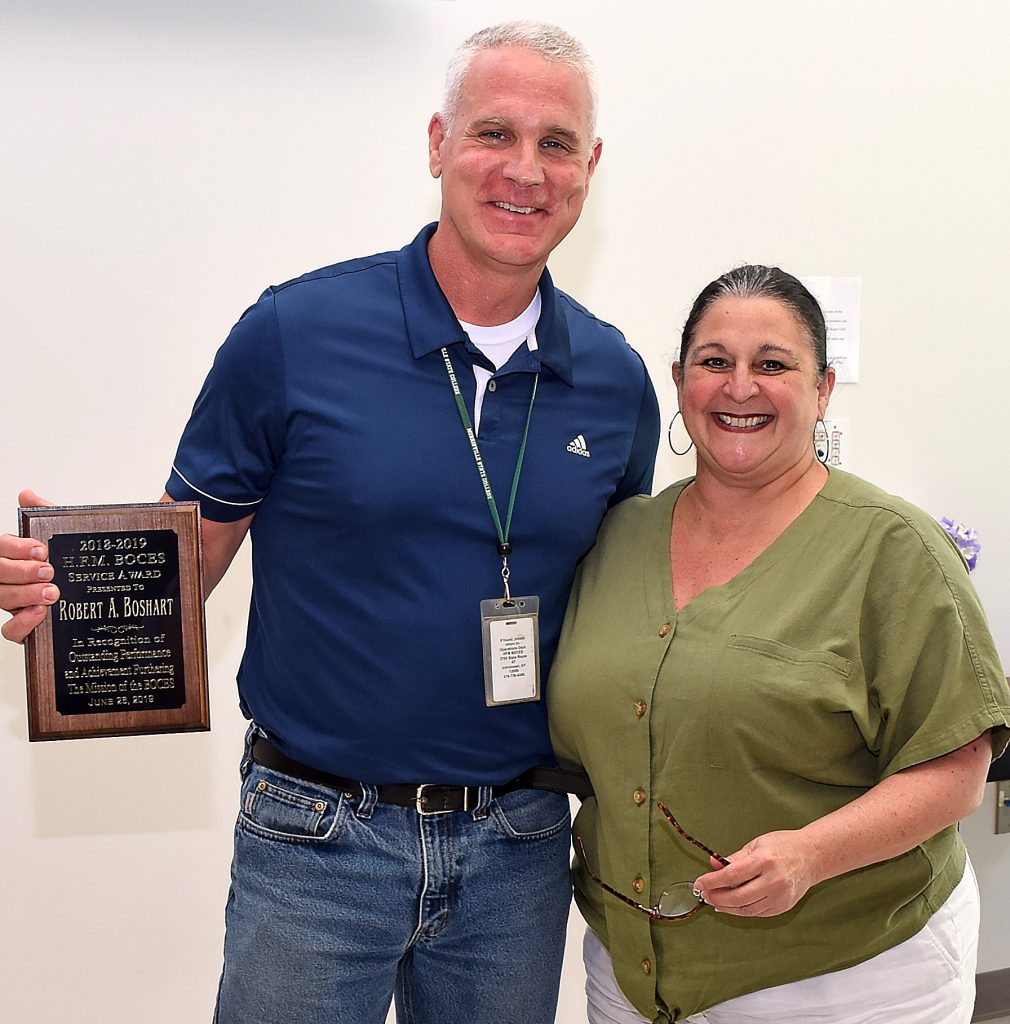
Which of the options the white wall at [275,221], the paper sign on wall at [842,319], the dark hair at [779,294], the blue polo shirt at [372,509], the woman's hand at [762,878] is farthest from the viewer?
the paper sign on wall at [842,319]

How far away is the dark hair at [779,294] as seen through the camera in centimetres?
168

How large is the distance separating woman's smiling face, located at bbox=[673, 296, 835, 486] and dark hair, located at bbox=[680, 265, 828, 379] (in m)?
0.01

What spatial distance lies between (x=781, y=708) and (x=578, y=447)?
18.9 inches

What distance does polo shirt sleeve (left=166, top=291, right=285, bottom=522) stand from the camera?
1.58 metres

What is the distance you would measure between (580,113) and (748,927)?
1.13 m

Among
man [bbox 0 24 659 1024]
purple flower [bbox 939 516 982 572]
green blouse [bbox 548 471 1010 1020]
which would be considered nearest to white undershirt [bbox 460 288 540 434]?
man [bbox 0 24 659 1024]

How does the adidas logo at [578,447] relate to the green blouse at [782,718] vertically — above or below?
above

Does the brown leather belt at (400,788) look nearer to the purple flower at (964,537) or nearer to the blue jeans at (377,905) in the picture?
the blue jeans at (377,905)

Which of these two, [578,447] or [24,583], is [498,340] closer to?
[578,447]

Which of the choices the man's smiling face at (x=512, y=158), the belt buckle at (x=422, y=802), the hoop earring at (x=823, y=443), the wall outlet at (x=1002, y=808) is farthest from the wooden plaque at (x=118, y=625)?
the wall outlet at (x=1002, y=808)

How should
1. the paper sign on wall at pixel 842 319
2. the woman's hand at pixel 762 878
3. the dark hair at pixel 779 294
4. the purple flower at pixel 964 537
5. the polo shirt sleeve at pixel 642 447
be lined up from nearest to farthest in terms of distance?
1. the woman's hand at pixel 762 878
2. the dark hair at pixel 779 294
3. the polo shirt sleeve at pixel 642 447
4. the paper sign on wall at pixel 842 319
5. the purple flower at pixel 964 537

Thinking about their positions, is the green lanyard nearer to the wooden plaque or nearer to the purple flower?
the wooden plaque

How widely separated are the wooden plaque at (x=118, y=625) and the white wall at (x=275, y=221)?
1108 mm

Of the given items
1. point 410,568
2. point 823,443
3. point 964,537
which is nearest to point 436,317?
point 410,568
